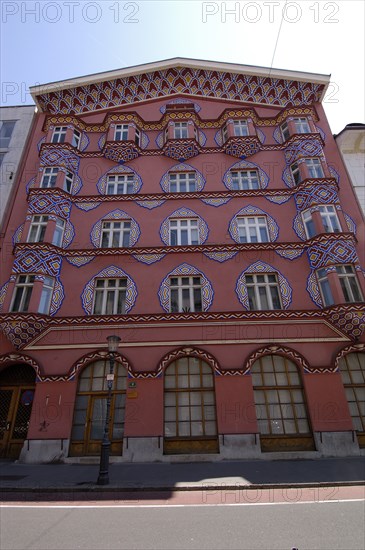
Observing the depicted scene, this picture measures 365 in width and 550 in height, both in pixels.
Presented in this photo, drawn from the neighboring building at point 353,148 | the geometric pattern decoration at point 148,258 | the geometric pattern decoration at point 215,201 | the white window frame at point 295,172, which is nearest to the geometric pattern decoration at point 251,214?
the geometric pattern decoration at point 215,201

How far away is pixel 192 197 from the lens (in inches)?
753

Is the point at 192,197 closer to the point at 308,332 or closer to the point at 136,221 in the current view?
the point at 136,221

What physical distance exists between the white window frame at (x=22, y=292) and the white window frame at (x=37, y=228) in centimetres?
236

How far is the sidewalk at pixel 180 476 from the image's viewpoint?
9.38 m

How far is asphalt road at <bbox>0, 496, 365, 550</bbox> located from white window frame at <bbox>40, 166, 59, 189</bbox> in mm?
16364

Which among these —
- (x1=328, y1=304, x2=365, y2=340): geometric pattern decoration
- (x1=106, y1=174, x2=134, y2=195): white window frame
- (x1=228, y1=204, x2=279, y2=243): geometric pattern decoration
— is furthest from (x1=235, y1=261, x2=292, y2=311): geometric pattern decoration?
(x1=106, y1=174, x2=134, y2=195): white window frame

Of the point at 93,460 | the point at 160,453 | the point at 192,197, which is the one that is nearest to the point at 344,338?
the point at 160,453

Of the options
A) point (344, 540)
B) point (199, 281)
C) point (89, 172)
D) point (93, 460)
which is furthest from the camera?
point (89, 172)

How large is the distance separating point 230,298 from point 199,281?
191cm

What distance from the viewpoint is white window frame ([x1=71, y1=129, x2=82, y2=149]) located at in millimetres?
21341

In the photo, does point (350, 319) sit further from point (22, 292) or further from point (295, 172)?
point (22, 292)

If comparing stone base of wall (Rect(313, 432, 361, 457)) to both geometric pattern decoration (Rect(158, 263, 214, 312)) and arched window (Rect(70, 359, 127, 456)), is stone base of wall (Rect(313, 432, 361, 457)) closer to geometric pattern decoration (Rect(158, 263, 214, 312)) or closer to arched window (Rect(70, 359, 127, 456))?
geometric pattern decoration (Rect(158, 263, 214, 312))

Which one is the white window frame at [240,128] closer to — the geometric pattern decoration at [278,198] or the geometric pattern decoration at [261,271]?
the geometric pattern decoration at [278,198]

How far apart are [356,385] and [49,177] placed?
2034 centimetres
